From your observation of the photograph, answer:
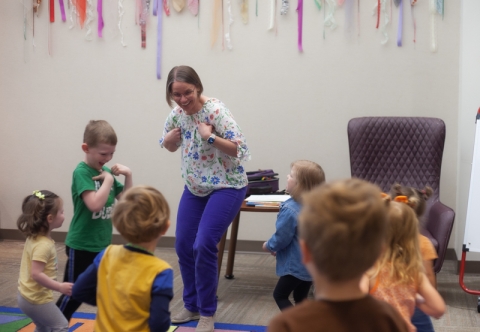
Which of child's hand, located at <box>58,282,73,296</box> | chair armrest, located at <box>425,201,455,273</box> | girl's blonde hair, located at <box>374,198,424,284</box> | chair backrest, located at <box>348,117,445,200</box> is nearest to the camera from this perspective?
girl's blonde hair, located at <box>374,198,424,284</box>

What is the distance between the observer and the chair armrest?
10.7 feet

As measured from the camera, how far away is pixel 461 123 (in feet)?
13.4

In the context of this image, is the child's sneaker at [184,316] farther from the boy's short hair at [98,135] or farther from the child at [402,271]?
the child at [402,271]

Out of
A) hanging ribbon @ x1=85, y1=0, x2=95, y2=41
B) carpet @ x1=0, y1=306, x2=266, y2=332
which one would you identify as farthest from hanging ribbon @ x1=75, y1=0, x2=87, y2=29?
carpet @ x1=0, y1=306, x2=266, y2=332

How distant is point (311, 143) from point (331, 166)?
0.22 metres

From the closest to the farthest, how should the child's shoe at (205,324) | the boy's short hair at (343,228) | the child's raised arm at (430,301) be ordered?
the boy's short hair at (343,228) → the child's raised arm at (430,301) → the child's shoe at (205,324)

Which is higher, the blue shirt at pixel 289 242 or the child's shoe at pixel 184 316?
the blue shirt at pixel 289 242

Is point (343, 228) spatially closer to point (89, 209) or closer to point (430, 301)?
point (430, 301)

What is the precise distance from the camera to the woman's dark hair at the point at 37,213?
2275 millimetres

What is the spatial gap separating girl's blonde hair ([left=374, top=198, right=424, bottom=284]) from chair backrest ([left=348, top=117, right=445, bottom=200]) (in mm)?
2177

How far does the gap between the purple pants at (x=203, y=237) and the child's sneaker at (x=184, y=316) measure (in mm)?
53

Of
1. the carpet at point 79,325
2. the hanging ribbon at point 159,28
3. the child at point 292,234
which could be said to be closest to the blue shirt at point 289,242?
the child at point 292,234

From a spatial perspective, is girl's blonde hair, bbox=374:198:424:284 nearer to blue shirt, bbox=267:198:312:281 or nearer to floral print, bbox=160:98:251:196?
blue shirt, bbox=267:198:312:281

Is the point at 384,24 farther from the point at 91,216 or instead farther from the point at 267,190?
the point at 91,216
